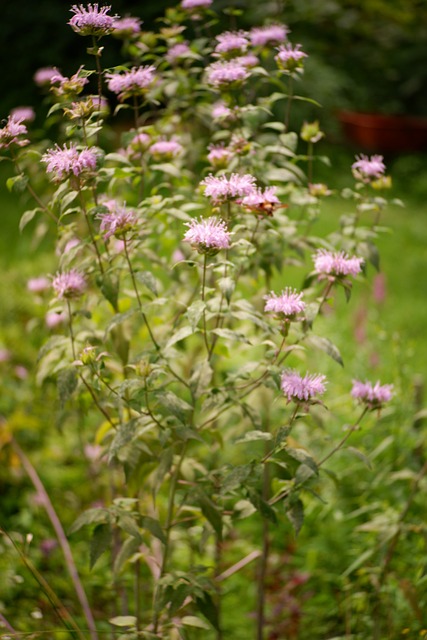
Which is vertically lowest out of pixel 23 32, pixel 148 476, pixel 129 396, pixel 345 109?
pixel 345 109

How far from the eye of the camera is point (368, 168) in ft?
4.33

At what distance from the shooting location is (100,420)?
2465 mm

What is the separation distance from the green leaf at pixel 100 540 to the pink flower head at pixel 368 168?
721 millimetres

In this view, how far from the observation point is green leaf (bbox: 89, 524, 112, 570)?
1227 millimetres

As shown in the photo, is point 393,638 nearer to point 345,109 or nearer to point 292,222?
point 292,222

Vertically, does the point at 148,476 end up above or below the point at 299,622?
above

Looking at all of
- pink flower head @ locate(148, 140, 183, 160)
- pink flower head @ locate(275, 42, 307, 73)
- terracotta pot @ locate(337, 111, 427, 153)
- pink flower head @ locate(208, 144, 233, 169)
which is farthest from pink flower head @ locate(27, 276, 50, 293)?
terracotta pot @ locate(337, 111, 427, 153)

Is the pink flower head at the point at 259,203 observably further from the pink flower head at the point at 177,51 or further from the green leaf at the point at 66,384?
the pink flower head at the point at 177,51

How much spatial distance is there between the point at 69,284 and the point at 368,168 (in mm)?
535

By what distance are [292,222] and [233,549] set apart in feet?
3.18

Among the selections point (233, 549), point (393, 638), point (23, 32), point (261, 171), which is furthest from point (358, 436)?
point (23, 32)

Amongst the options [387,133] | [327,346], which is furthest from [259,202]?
[387,133]

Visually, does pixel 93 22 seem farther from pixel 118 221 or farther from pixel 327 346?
pixel 327 346

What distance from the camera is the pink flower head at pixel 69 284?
123cm
